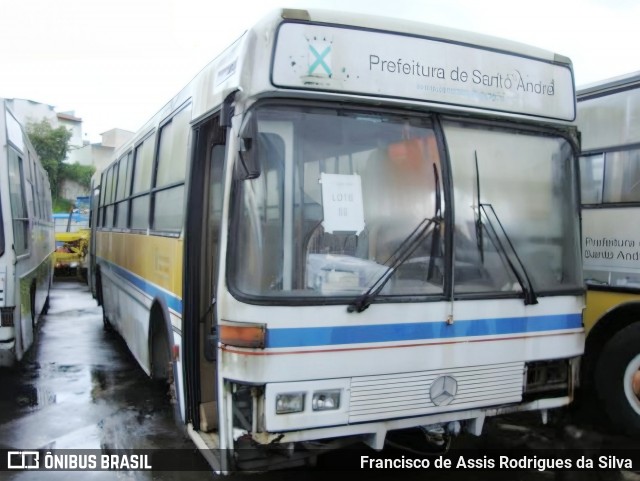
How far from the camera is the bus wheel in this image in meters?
5.04

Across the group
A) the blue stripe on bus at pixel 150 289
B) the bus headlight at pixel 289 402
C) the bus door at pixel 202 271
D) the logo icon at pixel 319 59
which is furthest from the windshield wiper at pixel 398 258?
the blue stripe on bus at pixel 150 289

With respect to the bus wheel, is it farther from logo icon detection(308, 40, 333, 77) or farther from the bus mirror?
the bus mirror

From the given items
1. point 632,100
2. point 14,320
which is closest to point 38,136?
point 14,320

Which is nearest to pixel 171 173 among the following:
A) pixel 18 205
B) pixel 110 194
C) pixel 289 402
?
pixel 289 402

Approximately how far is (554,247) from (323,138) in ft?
6.17

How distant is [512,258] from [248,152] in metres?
1.90

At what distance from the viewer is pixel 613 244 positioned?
5.37 meters

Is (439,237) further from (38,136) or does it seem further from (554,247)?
(38,136)

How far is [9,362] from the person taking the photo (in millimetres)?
5973

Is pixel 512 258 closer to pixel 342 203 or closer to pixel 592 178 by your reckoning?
pixel 342 203


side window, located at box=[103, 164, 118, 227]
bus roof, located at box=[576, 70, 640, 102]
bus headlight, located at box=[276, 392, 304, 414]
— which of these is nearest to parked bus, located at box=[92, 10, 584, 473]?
bus headlight, located at box=[276, 392, 304, 414]

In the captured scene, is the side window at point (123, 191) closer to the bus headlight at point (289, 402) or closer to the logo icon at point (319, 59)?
the logo icon at point (319, 59)

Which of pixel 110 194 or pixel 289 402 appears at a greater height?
pixel 110 194

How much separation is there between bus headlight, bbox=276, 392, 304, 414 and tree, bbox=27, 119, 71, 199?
4690cm
